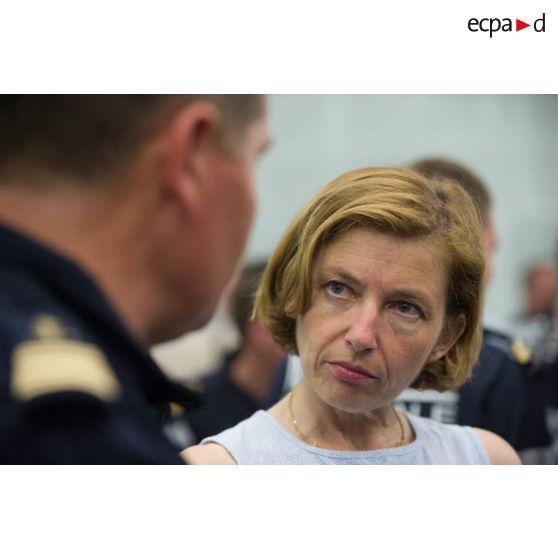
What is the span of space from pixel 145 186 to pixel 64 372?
0.28 metres

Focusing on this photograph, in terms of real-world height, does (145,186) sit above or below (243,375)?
above

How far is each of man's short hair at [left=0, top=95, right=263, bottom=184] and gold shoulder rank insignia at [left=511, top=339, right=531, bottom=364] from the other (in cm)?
79

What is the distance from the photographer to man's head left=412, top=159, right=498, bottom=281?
1389 millimetres

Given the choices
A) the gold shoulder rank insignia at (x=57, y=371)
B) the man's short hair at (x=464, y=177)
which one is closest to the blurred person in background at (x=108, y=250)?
the gold shoulder rank insignia at (x=57, y=371)

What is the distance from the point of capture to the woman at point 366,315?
1165 mm

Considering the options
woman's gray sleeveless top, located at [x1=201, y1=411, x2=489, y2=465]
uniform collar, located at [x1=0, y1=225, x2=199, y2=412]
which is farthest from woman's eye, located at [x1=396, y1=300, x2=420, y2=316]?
uniform collar, located at [x1=0, y1=225, x2=199, y2=412]

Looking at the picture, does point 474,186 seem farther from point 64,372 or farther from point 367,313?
point 64,372

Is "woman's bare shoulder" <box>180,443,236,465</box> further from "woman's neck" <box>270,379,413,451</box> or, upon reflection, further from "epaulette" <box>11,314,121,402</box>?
"epaulette" <box>11,314,121,402</box>

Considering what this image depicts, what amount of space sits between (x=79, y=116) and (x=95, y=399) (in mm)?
380

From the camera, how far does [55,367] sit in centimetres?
71

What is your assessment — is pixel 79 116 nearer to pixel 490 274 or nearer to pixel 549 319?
pixel 490 274

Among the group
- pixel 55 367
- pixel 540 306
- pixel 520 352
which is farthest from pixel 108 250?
pixel 540 306

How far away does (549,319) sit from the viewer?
73.8 inches
